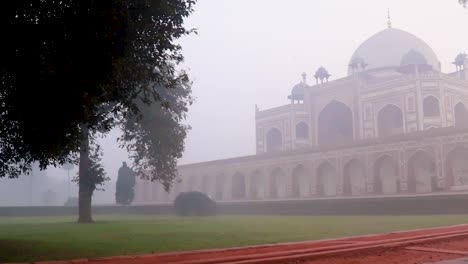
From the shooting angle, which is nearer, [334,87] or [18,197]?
[334,87]

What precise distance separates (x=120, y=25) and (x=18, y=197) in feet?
329

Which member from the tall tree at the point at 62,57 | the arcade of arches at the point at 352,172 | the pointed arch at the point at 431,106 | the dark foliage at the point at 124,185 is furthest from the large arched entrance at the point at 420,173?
the tall tree at the point at 62,57

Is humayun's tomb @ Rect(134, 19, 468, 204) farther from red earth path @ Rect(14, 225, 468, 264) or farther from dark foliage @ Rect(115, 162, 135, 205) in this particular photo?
red earth path @ Rect(14, 225, 468, 264)

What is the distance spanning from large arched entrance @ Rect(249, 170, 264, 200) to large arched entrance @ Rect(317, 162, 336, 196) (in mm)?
7320

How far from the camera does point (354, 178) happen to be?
39.1 m

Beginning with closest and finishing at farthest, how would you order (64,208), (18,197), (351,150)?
1. (351,150)
2. (64,208)
3. (18,197)

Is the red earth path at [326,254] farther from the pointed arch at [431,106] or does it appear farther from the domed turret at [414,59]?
the domed turret at [414,59]

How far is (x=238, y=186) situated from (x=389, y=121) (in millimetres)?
15496

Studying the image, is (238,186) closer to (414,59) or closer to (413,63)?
(413,63)

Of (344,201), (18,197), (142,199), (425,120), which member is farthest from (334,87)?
(18,197)

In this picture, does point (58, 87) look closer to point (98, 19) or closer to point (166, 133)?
point (98, 19)

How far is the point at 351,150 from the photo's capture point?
123 ft

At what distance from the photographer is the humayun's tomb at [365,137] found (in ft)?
111

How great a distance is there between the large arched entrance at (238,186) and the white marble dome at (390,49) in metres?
16.1
